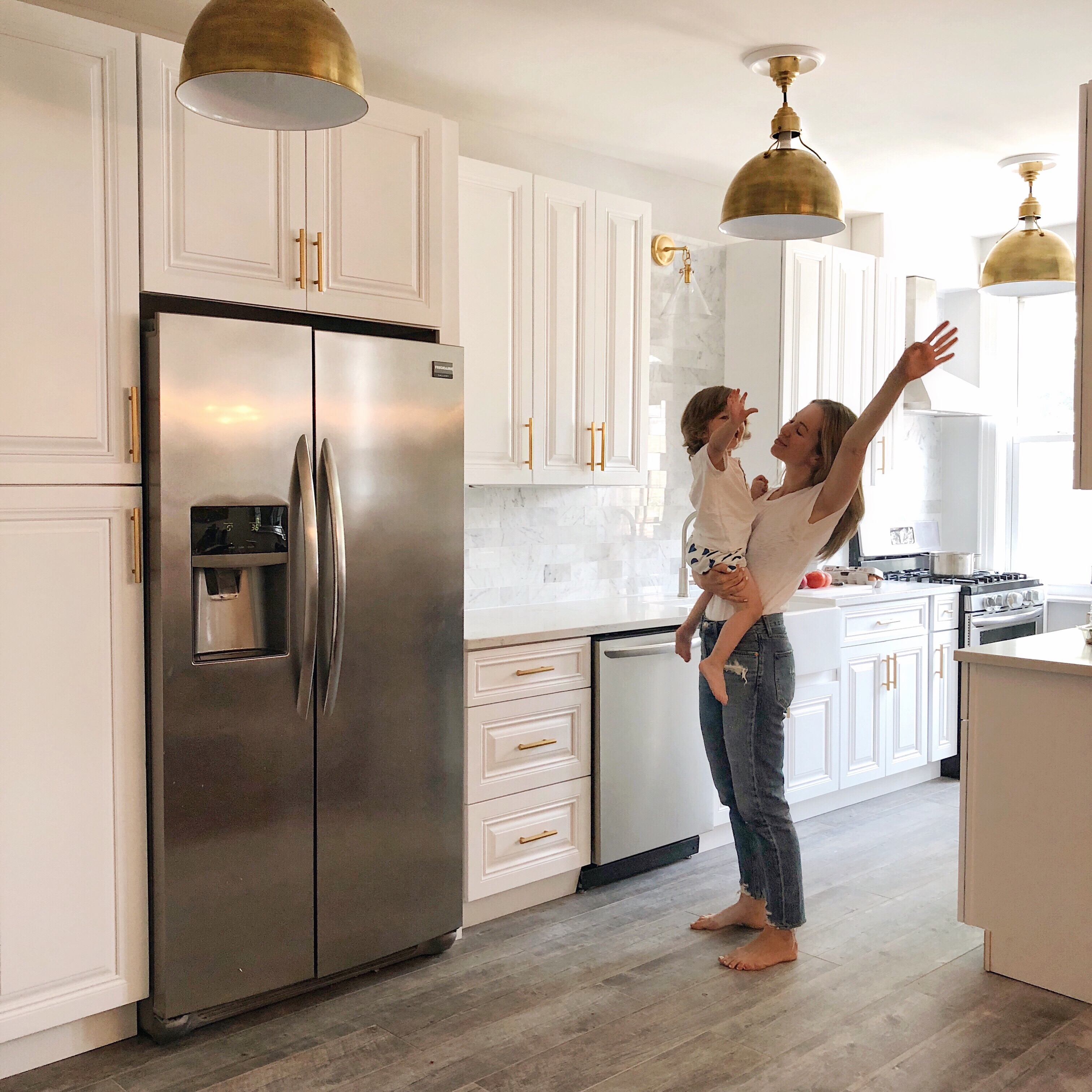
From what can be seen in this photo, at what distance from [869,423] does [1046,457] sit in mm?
3717

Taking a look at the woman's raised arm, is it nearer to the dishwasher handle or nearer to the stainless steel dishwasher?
the dishwasher handle

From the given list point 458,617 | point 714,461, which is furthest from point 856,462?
point 458,617

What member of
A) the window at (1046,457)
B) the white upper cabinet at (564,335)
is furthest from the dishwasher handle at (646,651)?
the window at (1046,457)

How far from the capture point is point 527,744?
3.21 m

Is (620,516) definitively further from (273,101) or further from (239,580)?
(273,101)

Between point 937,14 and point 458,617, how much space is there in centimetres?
212

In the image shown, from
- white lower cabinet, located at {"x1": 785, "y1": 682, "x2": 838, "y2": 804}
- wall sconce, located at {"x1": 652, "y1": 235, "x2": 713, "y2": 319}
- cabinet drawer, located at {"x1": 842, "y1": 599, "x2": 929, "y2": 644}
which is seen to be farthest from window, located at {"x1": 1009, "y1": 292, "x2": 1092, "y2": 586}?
wall sconce, located at {"x1": 652, "y1": 235, "x2": 713, "y2": 319}

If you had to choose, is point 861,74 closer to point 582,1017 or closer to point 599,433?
point 599,433

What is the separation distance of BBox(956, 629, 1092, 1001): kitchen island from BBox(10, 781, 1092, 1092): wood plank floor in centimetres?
8

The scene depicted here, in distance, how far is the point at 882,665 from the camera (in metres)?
4.48

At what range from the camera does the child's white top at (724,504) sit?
9.27 feet

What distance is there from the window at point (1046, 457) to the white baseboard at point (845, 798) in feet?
4.57

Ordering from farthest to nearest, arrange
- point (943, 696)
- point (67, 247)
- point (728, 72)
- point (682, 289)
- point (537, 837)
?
point (943, 696) → point (682, 289) → point (728, 72) → point (537, 837) → point (67, 247)

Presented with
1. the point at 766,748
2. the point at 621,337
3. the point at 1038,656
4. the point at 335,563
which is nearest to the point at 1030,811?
the point at 1038,656
